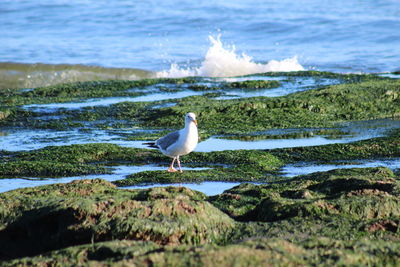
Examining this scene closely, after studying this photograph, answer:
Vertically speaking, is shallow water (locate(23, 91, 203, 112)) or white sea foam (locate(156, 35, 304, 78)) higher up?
white sea foam (locate(156, 35, 304, 78))

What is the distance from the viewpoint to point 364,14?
3148 centimetres

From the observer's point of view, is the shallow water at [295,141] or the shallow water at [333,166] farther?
the shallow water at [295,141]

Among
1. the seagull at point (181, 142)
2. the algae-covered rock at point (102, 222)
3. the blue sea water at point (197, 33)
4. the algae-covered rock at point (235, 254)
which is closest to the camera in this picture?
the algae-covered rock at point (235, 254)

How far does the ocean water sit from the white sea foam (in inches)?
1.5

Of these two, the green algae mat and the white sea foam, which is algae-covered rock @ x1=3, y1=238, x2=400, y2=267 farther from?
the white sea foam

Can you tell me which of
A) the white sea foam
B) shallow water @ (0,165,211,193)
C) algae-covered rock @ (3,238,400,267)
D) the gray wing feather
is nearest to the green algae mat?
algae-covered rock @ (3,238,400,267)

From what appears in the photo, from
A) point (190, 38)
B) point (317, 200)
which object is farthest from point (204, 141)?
point (190, 38)

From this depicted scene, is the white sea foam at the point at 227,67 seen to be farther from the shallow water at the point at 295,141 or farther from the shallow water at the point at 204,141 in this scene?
the shallow water at the point at 295,141

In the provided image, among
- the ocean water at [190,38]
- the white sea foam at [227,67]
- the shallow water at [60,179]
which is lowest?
the shallow water at [60,179]

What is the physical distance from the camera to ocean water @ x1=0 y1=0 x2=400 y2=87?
2336 centimetres

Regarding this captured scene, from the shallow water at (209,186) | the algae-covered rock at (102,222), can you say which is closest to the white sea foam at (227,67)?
the shallow water at (209,186)

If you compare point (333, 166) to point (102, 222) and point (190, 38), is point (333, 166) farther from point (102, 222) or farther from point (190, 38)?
point (190, 38)

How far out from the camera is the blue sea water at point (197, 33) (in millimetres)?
24688

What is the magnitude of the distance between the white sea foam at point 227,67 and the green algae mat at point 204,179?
5472 mm
